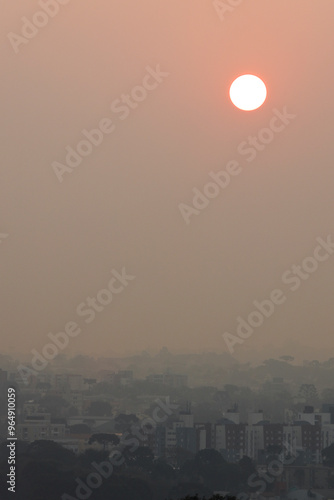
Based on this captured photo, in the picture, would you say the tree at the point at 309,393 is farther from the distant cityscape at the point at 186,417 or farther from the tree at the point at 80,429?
the tree at the point at 80,429

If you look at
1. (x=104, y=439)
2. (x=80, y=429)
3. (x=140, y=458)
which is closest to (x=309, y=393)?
(x=140, y=458)

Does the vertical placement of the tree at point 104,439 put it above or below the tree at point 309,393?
below

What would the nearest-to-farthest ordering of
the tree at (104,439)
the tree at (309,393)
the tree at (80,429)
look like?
the tree at (104,439)
the tree at (80,429)
the tree at (309,393)

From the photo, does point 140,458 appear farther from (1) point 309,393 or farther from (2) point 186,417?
(1) point 309,393

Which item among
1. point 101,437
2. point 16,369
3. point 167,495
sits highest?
point 16,369

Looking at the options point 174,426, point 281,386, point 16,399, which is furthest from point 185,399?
point 16,399

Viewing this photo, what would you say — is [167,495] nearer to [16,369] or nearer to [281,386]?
[16,369]

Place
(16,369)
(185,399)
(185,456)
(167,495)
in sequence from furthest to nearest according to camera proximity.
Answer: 1. (185,399)
2. (185,456)
3. (16,369)
4. (167,495)

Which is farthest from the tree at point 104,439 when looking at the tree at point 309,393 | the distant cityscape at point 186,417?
the tree at point 309,393
